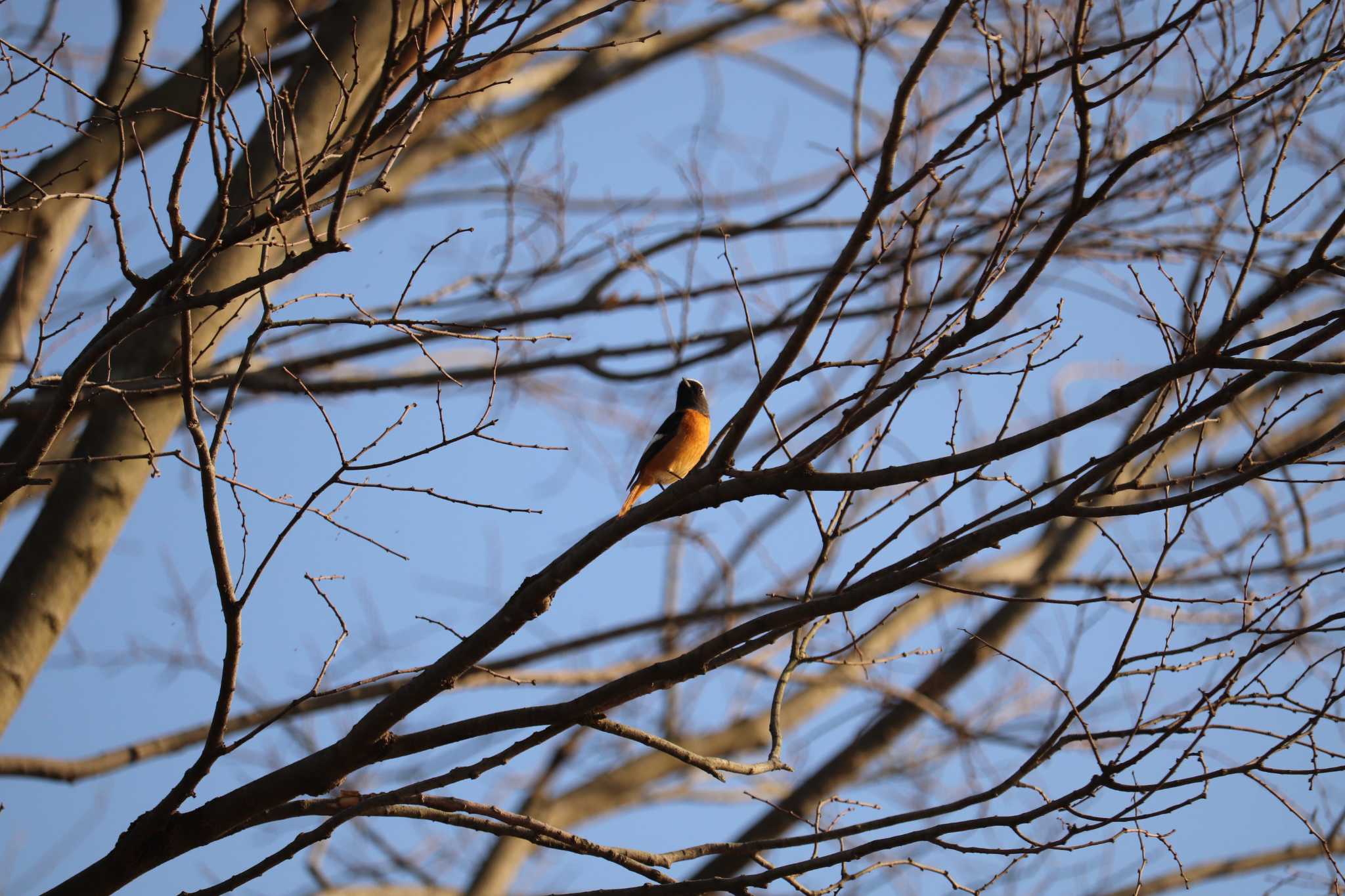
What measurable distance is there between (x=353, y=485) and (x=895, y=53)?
4529 millimetres

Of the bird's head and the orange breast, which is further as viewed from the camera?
the bird's head

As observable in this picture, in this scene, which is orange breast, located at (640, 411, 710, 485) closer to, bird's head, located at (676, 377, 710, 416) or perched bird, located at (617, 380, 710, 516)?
perched bird, located at (617, 380, 710, 516)

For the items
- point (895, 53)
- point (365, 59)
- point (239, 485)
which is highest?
point (895, 53)

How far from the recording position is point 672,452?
20.1 ft

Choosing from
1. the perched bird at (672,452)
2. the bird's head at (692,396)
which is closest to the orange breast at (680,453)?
the perched bird at (672,452)

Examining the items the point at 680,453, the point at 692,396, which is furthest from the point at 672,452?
the point at 692,396

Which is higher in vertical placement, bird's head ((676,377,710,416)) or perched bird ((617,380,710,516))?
bird's head ((676,377,710,416))

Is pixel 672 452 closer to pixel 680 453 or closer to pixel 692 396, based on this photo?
pixel 680 453

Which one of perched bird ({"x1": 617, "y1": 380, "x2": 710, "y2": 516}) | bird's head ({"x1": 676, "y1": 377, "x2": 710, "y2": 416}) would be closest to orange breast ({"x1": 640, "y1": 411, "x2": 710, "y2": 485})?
perched bird ({"x1": 617, "y1": 380, "x2": 710, "y2": 516})

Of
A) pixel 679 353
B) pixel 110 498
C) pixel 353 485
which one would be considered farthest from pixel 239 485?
pixel 679 353

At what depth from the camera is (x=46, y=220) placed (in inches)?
197

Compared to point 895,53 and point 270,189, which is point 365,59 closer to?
point 270,189

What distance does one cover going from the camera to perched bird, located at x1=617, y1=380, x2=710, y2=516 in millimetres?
6133

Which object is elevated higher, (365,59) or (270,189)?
(365,59)
